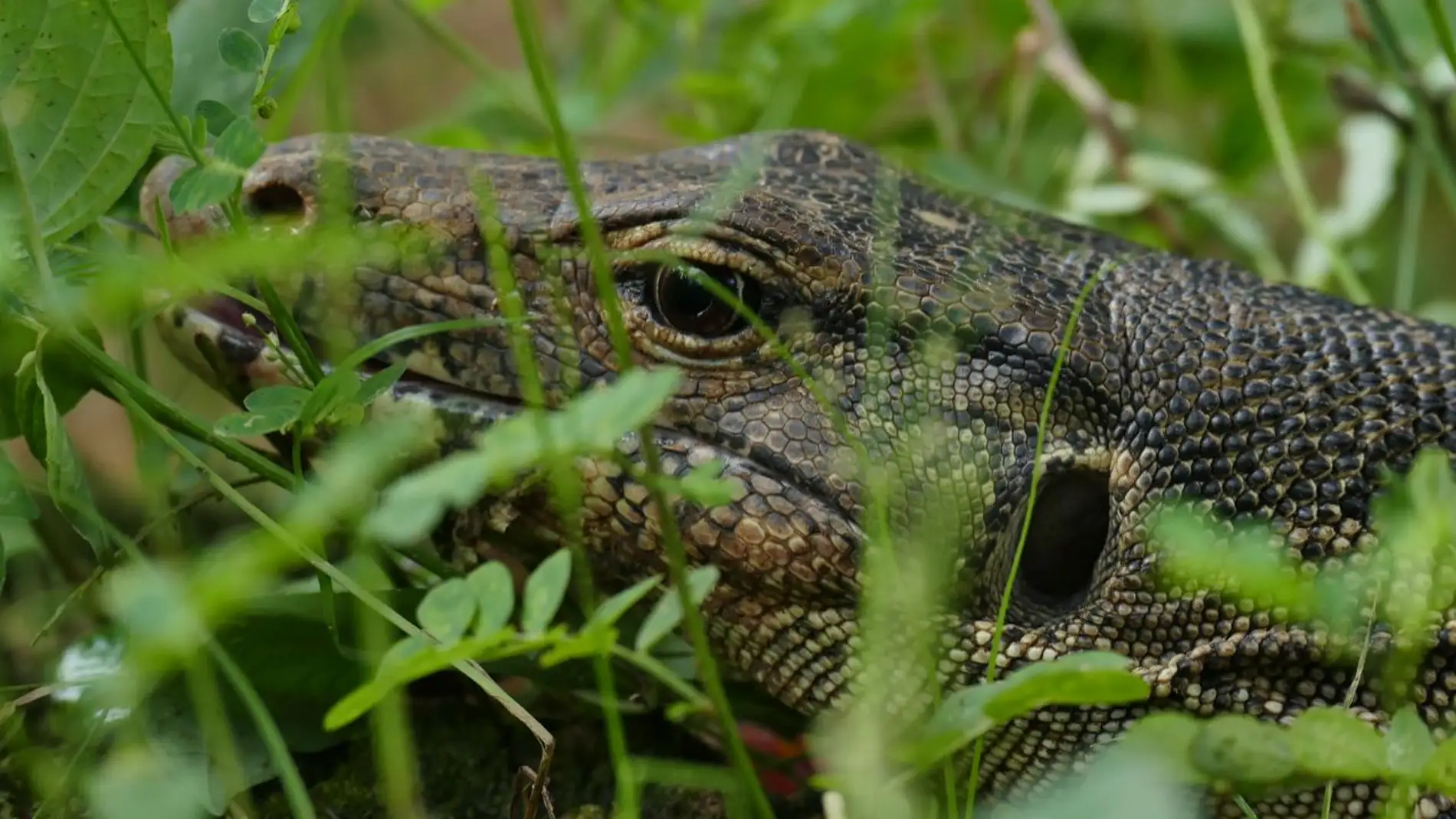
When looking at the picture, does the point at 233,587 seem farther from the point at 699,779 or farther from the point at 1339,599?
the point at 1339,599

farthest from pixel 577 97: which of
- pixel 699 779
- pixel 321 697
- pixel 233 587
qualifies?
pixel 233 587

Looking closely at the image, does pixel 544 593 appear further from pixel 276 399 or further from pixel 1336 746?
pixel 1336 746

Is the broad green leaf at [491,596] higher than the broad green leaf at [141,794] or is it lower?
higher

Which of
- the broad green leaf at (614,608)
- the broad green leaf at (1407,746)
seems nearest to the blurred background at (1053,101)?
the broad green leaf at (614,608)

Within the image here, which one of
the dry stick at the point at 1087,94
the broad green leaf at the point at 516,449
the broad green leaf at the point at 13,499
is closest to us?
the broad green leaf at the point at 516,449

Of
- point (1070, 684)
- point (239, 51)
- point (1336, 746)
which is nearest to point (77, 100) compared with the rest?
point (239, 51)

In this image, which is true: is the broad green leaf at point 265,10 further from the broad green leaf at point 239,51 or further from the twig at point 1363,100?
the twig at point 1363,100

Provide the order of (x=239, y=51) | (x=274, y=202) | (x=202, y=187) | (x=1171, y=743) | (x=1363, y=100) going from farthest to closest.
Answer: (x=1363, y=100) < (x=274, y=202) < (x=239, y=51) < (x=202, y=187) < (x=1171, y=743)
